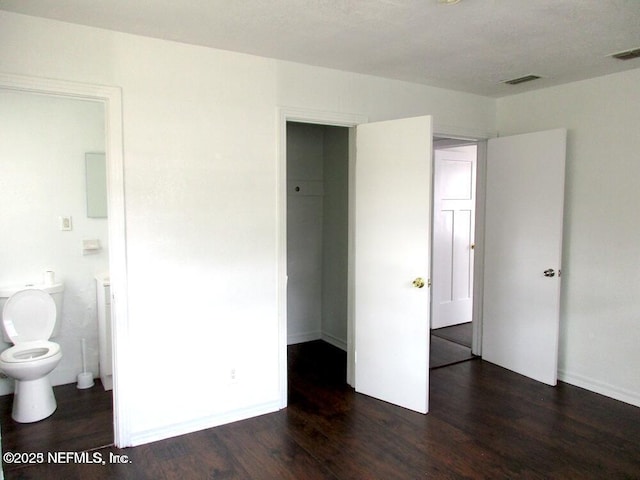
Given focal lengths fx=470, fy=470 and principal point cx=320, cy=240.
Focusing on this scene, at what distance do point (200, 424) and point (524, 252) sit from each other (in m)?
2.83

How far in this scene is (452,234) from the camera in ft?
17.7

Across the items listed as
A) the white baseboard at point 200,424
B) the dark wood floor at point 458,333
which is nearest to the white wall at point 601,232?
the dark wood floor at point 458,333

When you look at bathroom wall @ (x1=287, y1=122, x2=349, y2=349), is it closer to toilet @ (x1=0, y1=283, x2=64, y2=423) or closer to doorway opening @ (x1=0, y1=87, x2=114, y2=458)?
doorway opening @ (x1=0, y1=87, x2=114, y2=458)

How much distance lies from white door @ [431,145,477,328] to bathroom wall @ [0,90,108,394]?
11.2 ft

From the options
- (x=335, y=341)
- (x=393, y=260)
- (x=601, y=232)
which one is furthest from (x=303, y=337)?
(x=601, y=232)

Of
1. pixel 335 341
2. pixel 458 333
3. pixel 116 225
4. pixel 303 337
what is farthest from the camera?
pixel 458 333

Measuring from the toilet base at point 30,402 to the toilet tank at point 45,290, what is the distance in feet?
1.51

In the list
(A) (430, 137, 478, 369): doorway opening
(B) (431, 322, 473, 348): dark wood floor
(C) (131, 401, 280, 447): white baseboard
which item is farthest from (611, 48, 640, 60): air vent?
(C) (131, 401, 280, 447): white baseboard

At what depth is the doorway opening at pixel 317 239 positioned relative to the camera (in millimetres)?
4539

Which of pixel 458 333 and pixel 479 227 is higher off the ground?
pixel 479 227

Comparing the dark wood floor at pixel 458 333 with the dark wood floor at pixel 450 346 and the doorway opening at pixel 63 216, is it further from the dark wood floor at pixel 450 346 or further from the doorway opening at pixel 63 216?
the doorway opening at pixel 63 216

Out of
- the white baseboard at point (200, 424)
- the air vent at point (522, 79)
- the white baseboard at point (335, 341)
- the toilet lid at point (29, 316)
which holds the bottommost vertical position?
the white baseboard at point (200, 424)

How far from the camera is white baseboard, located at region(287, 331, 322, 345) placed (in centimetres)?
476

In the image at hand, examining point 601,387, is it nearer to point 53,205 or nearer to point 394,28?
point 394,28
